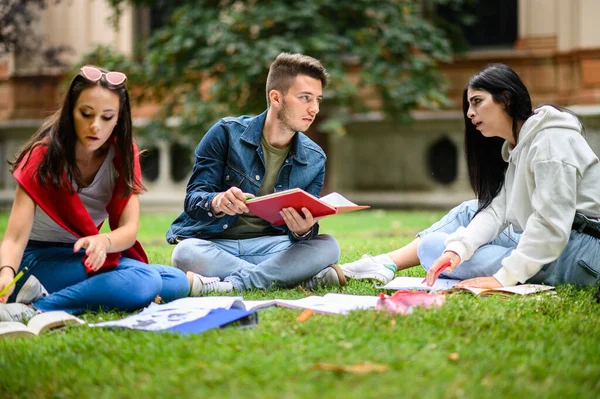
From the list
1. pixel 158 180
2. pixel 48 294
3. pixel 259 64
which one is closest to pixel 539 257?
pixel 48 294

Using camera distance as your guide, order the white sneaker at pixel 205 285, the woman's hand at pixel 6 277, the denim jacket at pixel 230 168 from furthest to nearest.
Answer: the denim jacket at pixel 230 168
the white sneaker at pixel 205 285
the woman's hand at pixel 6 277

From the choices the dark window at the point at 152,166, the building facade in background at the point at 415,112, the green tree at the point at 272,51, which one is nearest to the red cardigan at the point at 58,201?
the green tree at the point at 272,51

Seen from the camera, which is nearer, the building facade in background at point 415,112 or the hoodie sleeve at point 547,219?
the hoodie sleeve at point 547,219

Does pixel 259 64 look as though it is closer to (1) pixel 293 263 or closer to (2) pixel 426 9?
(2) pixel 426 9

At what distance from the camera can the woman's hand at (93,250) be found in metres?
3.17

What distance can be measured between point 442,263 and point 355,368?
1482mm

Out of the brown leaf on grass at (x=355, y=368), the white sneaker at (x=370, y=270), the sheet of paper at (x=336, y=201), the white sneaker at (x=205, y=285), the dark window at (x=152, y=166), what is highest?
the sheet of paper at (x=336, y=201)

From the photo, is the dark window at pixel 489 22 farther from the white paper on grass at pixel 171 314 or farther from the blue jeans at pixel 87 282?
the white paper on grass at pixel 171 314

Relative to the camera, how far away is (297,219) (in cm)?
385

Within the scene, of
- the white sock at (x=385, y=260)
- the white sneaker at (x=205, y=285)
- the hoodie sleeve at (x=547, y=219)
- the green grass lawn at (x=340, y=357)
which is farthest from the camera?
the white sock at (x=385, y=260)

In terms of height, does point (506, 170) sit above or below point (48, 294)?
above

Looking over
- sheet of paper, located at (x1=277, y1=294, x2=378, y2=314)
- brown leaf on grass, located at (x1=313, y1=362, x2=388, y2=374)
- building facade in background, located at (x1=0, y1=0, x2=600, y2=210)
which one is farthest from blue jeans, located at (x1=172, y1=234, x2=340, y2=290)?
building facade in background, located at (x1=0, y1=0, x2=600, y2=210)

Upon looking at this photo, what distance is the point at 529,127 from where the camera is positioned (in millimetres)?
3752

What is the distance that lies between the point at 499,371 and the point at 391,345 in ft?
1.32
